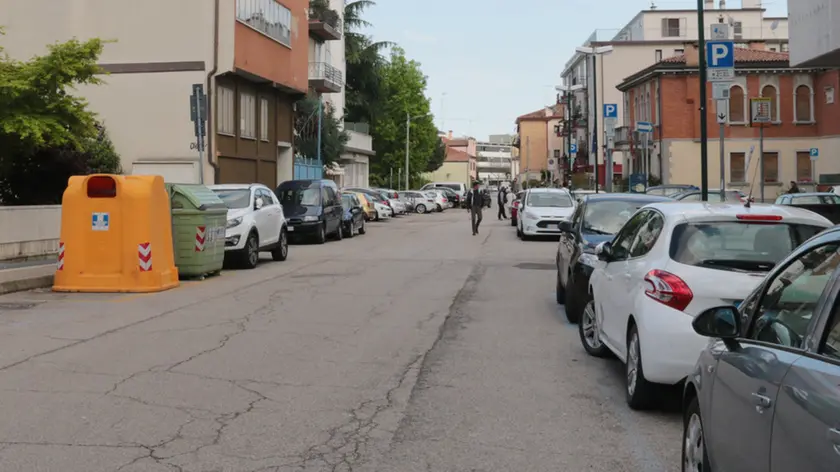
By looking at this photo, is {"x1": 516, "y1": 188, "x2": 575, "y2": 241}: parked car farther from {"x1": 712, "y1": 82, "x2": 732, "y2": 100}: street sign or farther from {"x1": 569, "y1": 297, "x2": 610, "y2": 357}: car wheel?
{"x1": 569, "y1": 297, "x2": 610, "y2": 357}: car wheel

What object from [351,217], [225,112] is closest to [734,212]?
[351,217]

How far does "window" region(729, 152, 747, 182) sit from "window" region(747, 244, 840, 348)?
167 ft

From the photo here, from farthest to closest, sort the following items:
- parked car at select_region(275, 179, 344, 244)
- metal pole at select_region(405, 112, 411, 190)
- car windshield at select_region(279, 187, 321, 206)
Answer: metal pole at select_region(405, 112, 411, 190) < car windshield at select_region(279, 187, 321, 206) < parked car at select_region(275, 179, 344, 244)

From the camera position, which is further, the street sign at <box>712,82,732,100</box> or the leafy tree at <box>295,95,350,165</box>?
the leafy tree at <box>295,95,350,165</box>

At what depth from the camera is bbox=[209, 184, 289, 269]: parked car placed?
1827cm

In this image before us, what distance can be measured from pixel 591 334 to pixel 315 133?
45.2 m

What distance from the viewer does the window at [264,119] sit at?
3601 cm

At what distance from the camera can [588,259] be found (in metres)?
9.98

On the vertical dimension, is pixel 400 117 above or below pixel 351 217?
above

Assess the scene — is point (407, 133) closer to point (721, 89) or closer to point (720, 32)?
point (720, 32)

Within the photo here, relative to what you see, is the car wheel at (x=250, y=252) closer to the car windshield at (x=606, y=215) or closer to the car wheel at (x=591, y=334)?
the car windshield at (x=606, y=215)

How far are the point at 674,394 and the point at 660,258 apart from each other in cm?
97

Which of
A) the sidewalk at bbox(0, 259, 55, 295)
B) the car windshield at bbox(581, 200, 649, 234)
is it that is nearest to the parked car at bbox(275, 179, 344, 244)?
the sidewalk at bbox(0, 259, 55, 295)

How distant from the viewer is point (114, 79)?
31.8 m
